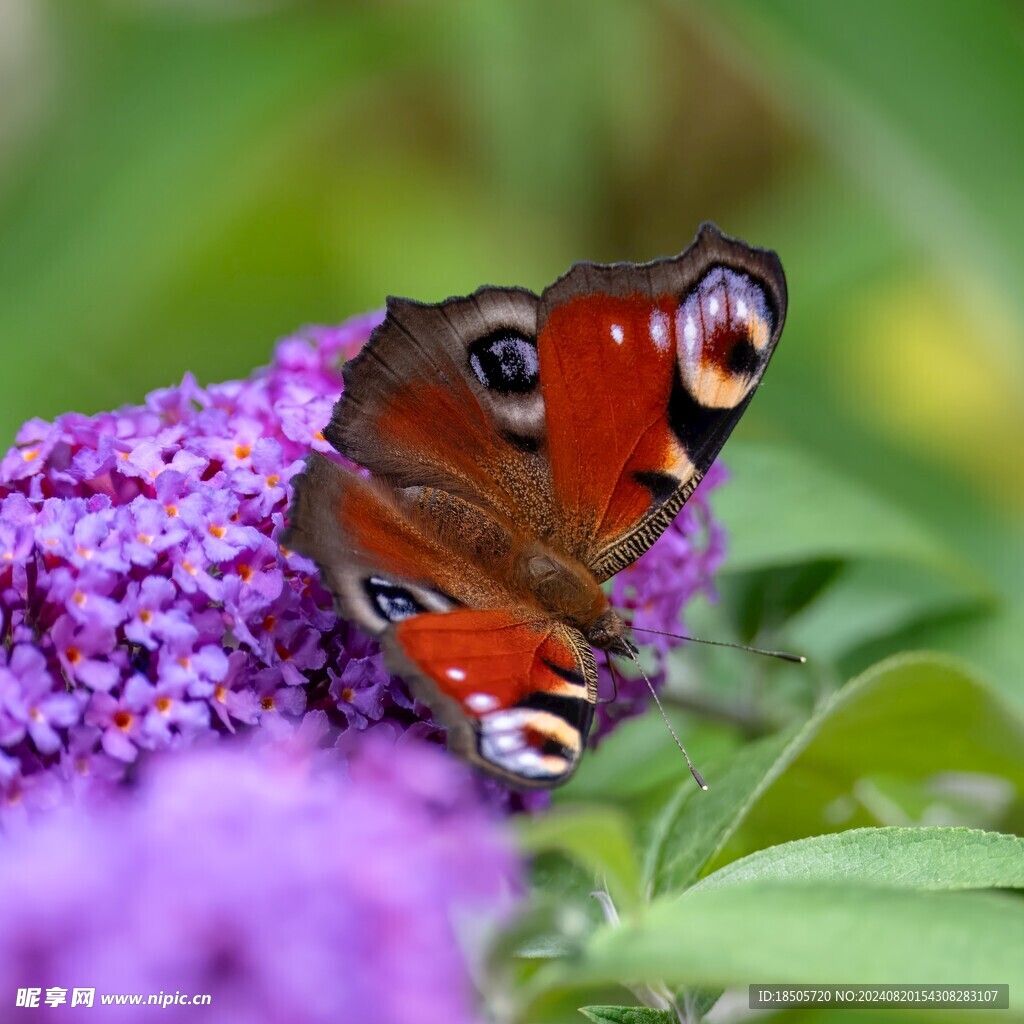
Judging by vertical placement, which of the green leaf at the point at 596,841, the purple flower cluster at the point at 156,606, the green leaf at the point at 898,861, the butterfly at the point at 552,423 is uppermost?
the butterfly at the point at 552,423

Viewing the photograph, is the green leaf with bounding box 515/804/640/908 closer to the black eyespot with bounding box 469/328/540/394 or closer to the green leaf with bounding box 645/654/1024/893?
the green leaf with bounding box 645/654/1024/893

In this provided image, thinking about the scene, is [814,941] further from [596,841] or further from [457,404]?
[457,404]

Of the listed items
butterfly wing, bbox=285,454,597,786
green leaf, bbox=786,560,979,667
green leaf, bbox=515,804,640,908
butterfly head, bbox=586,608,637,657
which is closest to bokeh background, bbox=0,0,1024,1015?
green leaf, bbox=786,560,979,667

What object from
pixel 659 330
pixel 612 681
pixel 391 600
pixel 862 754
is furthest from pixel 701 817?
pixel 659 330

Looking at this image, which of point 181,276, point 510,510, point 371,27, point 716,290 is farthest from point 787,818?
point 371,27

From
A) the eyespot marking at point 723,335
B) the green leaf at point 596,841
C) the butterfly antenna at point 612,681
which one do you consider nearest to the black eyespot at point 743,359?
the eyespot marking at point 723,335

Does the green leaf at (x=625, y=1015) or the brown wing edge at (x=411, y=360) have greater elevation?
the brown wing edge at (x=411, y=360)

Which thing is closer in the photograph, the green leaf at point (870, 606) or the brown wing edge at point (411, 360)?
the brown wing edge at point (411, 360)

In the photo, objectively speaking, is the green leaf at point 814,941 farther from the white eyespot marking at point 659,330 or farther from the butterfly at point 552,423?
the white eyespot marking at point 659,330
